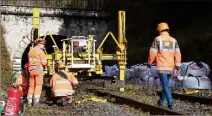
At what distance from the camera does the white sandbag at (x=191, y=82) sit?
44.0ft

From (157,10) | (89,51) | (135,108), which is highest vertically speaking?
(157,10)

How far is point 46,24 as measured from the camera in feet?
74.5

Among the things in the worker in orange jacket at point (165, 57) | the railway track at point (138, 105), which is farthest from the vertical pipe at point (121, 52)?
the worker in orange jacket at point (165, 57)

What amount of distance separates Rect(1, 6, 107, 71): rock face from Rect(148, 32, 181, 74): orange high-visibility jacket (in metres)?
14.4

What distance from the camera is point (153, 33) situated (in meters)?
22.0

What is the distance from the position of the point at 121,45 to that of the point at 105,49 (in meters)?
9.79

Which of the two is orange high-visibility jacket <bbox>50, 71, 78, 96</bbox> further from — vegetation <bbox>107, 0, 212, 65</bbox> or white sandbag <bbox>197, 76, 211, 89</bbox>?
vegetation <bbox>107, 0, 212, 65</bbox>

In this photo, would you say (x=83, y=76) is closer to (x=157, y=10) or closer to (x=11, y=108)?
(x=11, y=108)

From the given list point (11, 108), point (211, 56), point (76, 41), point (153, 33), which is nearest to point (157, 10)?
point (153, 33)

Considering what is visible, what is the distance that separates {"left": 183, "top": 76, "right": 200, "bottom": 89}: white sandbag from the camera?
1341 centimetres

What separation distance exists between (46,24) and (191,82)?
36.5 feet

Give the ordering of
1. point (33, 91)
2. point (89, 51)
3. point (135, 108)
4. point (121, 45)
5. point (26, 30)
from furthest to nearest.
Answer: point (26, 30) → point (89, 51) → point (121, 45) → point (33, 91) → point (135, 108)

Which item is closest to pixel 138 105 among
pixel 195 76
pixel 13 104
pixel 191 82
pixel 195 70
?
pixel 13 104

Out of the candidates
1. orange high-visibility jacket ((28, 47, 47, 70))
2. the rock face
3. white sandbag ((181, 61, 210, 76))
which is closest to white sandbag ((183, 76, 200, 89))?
white sandbag ((181, 61, 210, 76))
